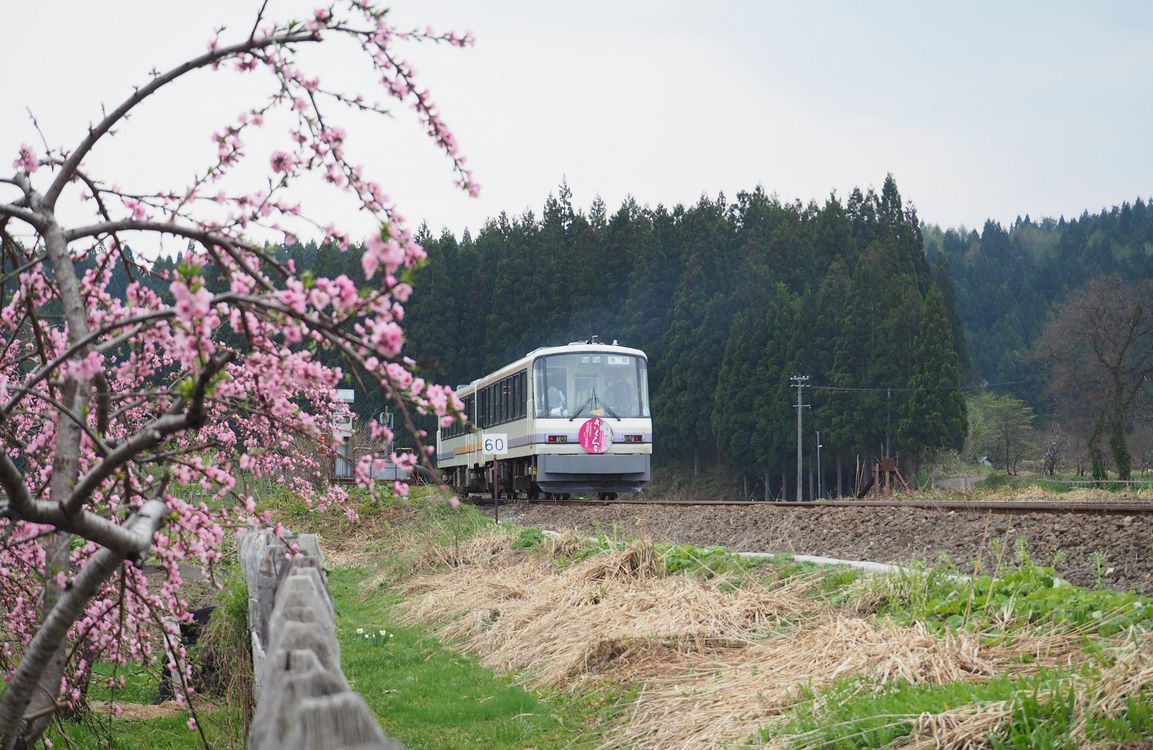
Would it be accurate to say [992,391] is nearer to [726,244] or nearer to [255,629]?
[726,244]

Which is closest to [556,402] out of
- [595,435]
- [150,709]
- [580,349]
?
[595,435]

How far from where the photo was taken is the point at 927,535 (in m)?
11.6

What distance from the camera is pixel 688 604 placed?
728 centimetres

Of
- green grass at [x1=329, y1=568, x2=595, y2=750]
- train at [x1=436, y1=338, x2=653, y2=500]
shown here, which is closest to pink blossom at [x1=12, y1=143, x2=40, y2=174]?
green grass at [x1=329, y1=568, x2=595, y2=750]

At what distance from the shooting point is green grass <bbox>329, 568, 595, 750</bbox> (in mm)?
6109

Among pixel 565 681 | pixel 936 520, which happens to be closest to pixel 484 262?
pixel 936 520

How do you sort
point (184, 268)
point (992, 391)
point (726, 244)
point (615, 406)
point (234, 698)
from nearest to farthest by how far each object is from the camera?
point (184, 268) → point (234, 698) → point (615, 406) → point (726, 244) → point (992, 391)

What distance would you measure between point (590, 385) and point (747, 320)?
1675 inches

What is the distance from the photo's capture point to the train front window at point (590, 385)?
2347cm

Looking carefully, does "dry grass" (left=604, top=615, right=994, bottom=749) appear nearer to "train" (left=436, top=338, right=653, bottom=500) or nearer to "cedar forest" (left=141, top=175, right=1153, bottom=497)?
"train" (left=436, top=338, right=653, bottom=500)

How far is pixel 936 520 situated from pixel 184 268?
35.9 feet

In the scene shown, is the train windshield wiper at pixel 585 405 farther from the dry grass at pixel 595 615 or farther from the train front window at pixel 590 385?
the dry grass at pixel 595 615

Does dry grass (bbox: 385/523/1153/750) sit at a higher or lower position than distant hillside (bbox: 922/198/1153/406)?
lower

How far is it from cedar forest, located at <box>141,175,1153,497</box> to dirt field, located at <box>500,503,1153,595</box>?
35036 millimetres
